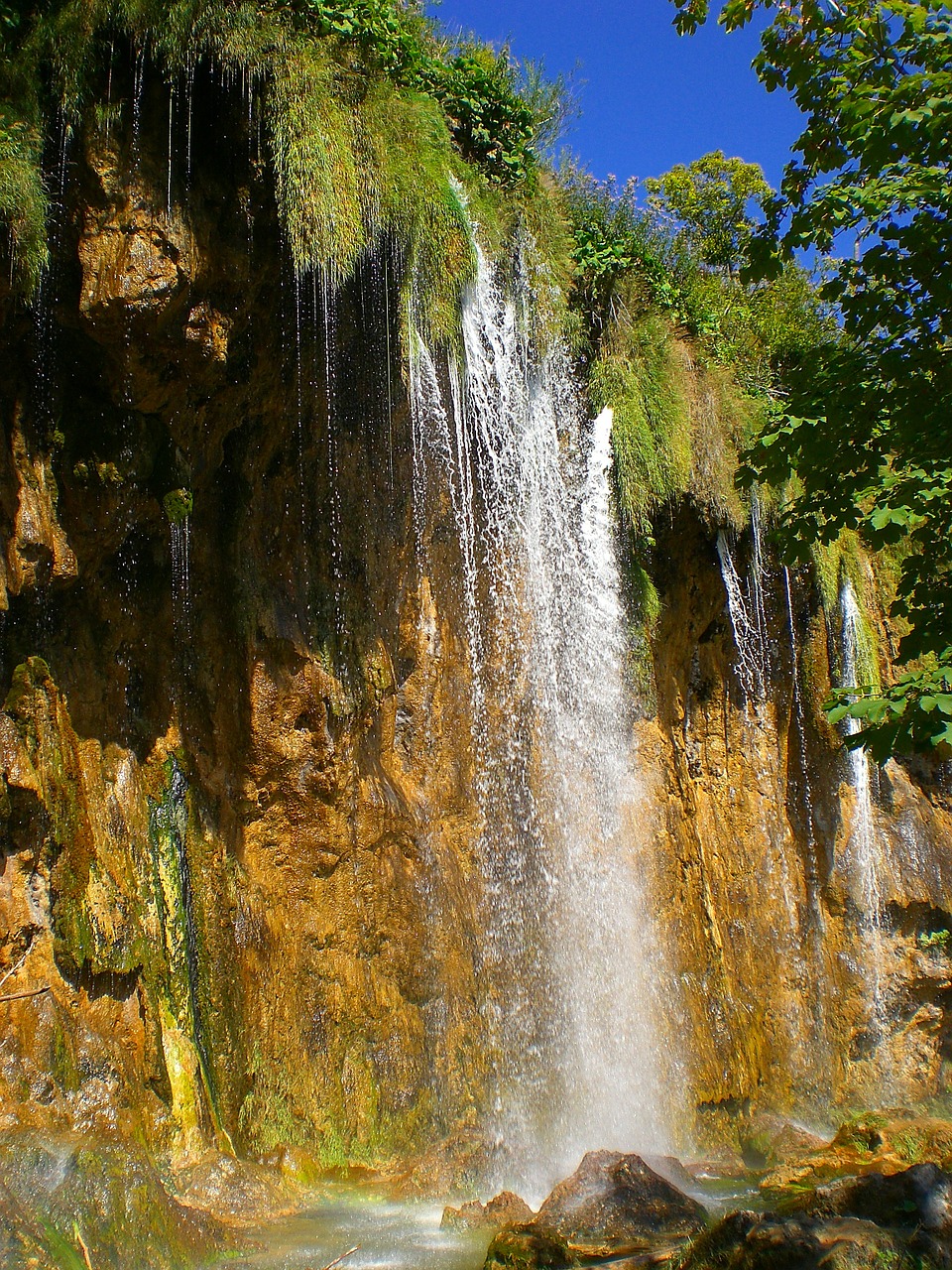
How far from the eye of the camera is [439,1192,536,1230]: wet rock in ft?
18.4

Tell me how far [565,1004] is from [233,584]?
4.00 m

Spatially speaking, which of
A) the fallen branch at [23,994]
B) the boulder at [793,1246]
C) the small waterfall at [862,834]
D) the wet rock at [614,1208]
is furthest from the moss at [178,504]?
the small waterfall at [862,834]

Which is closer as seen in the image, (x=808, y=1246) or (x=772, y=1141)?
(x=808, y=1246)

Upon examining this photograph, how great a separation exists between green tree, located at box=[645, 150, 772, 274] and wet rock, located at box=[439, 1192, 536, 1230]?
11049 mm

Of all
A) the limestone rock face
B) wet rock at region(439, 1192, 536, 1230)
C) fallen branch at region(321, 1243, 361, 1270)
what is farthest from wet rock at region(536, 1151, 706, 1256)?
the limestone rock face

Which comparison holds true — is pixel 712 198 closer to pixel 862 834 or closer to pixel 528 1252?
pixel 862 834

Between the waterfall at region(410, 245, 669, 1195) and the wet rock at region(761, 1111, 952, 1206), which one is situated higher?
the waterfall at region(410, 245, 669, 1195)

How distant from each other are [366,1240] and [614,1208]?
52.7 inches

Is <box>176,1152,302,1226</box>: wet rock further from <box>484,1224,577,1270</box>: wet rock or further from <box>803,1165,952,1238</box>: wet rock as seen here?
<box>803,1165,952,1238</box>: wet rock

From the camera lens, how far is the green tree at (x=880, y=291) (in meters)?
4.33

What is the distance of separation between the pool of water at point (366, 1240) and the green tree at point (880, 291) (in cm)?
337

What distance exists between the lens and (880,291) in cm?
490

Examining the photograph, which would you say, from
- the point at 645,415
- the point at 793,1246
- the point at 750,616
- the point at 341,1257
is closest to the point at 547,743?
the point at 750,616

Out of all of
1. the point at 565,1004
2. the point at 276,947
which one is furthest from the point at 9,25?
the point at 565,1004
